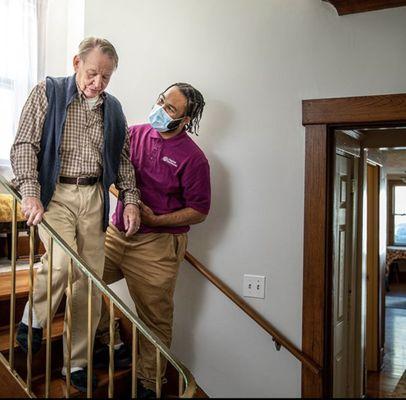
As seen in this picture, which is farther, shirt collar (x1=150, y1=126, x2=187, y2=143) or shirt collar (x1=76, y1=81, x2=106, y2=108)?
shirt collar (x1=150, y1=126, x2=187, y2=143)

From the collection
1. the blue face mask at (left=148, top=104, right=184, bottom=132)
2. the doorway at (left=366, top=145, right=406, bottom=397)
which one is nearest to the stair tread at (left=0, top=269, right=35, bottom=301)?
the blue face mask at (left=148, top=104, right=184, bottom=132)

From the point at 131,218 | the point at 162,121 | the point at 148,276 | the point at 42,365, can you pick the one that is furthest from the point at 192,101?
the point at 42,365

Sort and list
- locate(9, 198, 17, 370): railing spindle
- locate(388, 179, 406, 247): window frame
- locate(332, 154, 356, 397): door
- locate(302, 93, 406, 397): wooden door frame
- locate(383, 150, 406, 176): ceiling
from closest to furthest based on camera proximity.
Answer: locate(9, 198, 17, 370): railing spindle → locate(302, 93, 406, 397): wooden door frame → locate(332, 154, 356, 397): door → locate(383, 150, 406, 176): ceiling → locate(388, 179, 406, 247): window frame

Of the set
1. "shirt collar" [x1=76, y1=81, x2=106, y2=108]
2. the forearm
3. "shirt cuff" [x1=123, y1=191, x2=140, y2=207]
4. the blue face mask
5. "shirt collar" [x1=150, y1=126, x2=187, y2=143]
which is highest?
"shirt collar" [x1=76, y1=81, x2=106, y2=108]

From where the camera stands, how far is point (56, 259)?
194cm

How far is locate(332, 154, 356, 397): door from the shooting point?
306 centimetres

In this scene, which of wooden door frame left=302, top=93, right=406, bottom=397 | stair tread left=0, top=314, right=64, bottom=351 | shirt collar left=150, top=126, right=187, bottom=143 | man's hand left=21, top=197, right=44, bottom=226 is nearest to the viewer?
man's hand left=21, top=197, right=44, bottom=226

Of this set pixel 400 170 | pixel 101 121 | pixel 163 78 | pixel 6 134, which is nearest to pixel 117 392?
pixel 101 121

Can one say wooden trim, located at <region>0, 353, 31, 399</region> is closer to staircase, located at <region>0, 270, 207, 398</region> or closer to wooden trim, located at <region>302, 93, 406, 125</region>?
staircase, located at <region>0, 270, 207, 398</region>

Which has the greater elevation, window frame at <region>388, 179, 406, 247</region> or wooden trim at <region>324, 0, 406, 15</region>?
wooden trim at <region>324, 0, 406, 15</region>

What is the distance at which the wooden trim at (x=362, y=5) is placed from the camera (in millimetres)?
2182

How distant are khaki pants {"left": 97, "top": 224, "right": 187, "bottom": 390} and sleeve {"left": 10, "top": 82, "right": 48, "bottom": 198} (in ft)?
2.12

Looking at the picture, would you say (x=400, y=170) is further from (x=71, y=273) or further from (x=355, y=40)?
(x=71, y=273)

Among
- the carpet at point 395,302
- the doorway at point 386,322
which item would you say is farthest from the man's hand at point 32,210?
the carpet at point 395,302
